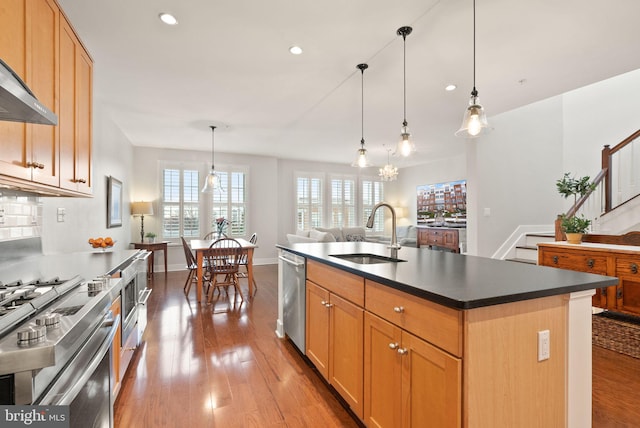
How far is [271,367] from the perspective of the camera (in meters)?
2.42

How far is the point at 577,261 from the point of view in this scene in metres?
3.12

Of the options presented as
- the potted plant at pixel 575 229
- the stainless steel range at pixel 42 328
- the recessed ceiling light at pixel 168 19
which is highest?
the recessed ceiling light at pixel 168 19

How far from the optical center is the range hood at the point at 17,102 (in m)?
0.91

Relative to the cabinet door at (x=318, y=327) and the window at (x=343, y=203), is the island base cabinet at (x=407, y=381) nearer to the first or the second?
the cabinet door at (x=318, y=327)

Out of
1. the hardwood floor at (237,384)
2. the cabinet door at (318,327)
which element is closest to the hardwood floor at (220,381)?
the hardwood floor at (237,384)

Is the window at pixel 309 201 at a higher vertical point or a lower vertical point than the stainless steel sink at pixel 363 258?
higher

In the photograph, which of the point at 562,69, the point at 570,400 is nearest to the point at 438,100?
the point at 562,69

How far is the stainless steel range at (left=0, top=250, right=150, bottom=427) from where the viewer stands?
0.79 meters

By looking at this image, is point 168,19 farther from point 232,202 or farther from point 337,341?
point 232,202

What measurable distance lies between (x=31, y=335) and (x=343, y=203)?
813 centimetres

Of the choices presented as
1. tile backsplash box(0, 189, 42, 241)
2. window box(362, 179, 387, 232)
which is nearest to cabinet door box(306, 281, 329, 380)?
tile backsplash box(0, 189, 42, 241)

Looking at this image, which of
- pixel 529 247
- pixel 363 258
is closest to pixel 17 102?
pixel 363 258

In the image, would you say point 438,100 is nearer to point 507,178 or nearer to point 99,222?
point 507,178

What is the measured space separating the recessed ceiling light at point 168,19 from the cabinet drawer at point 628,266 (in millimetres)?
4201
